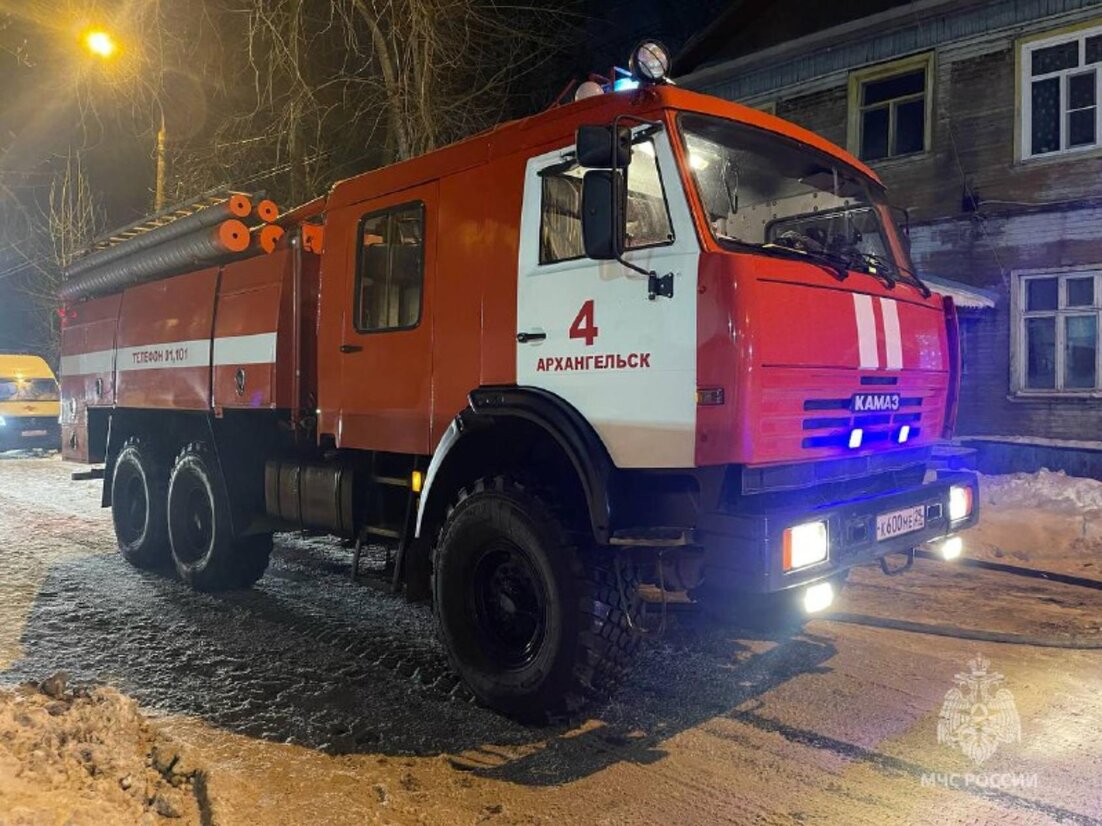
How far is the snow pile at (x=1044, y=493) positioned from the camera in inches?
372

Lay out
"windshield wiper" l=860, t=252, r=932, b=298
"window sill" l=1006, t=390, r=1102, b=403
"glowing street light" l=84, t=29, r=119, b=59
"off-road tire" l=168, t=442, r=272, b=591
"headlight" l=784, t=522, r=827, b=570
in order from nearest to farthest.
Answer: "headlight" l=784, t=522, r=827, b=570, "windshield wiper" l=860, t=252, r=932, b=298, "off-road tire" l=168, t=442, r=272, b=591, "glowing street light" l=84, t=29, r=119, b=59, "window sill" l=1006, t=390, r=1102, b=403

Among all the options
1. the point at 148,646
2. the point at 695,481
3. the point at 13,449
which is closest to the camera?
the point at 695,481

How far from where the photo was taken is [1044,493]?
33.0 ft

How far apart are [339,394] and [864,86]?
42.9 ft

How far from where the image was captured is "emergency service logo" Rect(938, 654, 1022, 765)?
3.67 meters

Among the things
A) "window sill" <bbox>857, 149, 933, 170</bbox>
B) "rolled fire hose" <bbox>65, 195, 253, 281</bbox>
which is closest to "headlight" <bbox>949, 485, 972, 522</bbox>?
"rolled fire hose" <bbox>65, 195, 253, 281</bbox>

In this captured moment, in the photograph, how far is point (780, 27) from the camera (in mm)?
16250

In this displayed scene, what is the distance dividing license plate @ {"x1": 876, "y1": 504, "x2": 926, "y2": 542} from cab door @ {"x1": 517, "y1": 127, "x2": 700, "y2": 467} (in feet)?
3.64

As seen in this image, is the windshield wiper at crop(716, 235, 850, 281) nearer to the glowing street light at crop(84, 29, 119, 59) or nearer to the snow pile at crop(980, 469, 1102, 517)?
the snow pile at crop(980, 469, 1102, 517)

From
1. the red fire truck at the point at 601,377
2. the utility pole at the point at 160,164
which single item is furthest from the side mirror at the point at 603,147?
the utility pole at the point at 160,164

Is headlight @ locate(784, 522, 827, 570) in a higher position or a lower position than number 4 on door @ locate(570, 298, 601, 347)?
lower

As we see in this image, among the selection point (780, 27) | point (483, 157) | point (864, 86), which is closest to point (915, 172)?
point (864, 86)

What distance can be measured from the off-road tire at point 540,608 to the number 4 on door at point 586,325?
0.78 metres

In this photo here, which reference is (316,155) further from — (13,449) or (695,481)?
(695,481)
